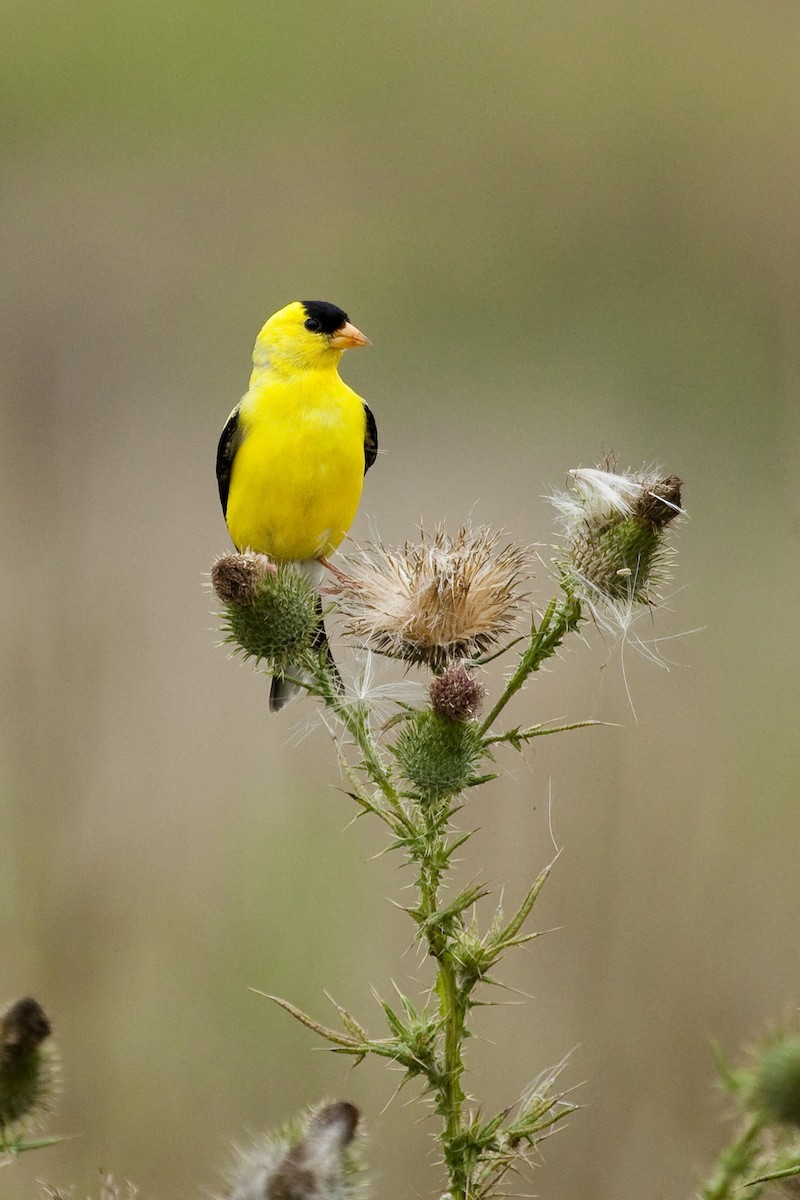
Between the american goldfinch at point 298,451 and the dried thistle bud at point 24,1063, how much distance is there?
1338 millimetres

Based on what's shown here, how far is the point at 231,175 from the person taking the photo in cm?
678

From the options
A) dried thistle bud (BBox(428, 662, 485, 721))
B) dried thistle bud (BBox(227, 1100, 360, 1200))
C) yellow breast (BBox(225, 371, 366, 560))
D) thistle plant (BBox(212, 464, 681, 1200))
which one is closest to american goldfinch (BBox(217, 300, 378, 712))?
→ yellow breast (BBox(225, 371, 366, 560))

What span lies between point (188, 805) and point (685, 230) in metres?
3.87

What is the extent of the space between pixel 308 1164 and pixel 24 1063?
44cm

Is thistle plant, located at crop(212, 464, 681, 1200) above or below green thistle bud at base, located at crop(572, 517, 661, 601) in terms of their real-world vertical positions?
below

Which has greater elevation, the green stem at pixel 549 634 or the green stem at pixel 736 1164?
the green stem at pixel 549 634

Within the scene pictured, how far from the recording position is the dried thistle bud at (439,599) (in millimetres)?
1882

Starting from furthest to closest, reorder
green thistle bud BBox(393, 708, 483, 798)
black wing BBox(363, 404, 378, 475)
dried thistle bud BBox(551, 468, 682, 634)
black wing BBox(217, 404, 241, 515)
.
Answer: black wing BBox(363, 404, 378, 475)
black wing BBox(217, 404, 241, 515)
dried thistle bud BBox(551, 468, 682, 634)
green thistle bud BBox(393, 708, 483, 798)

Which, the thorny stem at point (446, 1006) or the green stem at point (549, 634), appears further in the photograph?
the green stem at point (549, 634)

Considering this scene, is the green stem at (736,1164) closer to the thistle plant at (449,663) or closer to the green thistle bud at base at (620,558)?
the thistle plant at (449,663)

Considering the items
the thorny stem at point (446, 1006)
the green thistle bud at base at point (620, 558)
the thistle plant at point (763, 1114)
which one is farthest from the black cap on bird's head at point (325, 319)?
the thistle plant at point (763, 1114)

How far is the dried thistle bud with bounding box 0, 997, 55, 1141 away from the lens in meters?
1.42

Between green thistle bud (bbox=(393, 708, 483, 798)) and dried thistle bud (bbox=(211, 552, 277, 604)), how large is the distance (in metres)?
0.40

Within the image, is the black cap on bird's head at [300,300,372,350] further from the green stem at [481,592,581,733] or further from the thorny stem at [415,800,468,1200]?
the thorny stem at [415,800,468,1200]
